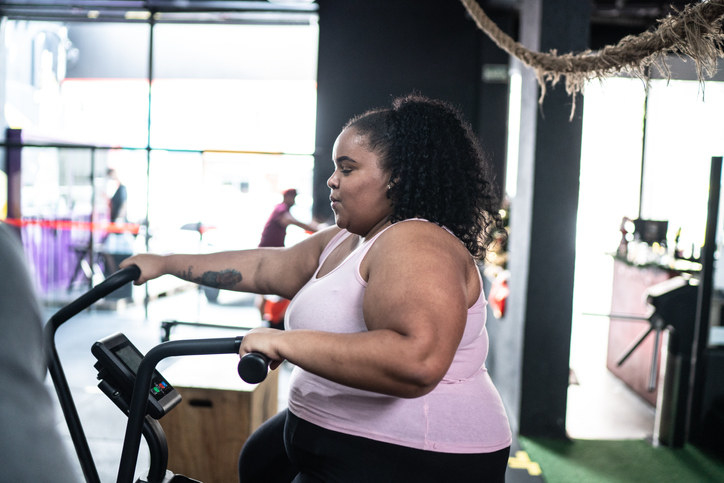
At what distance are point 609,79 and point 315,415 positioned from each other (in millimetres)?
1375

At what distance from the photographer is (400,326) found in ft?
3.05

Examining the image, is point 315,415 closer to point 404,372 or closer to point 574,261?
point 404,372

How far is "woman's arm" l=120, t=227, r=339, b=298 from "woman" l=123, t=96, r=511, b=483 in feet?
0.79

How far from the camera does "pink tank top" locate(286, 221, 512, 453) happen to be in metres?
1.09

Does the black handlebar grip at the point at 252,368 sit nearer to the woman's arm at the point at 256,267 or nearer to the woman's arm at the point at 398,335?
the woman's arm at the point at 398,335

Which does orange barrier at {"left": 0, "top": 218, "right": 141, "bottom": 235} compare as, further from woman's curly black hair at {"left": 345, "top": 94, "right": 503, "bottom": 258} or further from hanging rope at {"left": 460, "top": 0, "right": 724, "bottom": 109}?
woman's curly black hair at {"left": 345, "top": 94, "right": 503, "bottom": 258}

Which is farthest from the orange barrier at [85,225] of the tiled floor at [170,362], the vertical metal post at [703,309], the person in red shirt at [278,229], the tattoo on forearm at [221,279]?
the vertical metal post at [703,309]

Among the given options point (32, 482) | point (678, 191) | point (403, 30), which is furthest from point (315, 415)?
point (403, 30)

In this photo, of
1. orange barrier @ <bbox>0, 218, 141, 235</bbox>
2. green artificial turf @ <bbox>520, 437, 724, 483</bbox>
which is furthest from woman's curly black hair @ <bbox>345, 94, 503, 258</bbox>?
orange barrier @ <bbox>0, 218, 141, 235</bbox>

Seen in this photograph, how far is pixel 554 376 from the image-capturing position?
3221 millimetres

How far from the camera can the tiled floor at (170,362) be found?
328cm

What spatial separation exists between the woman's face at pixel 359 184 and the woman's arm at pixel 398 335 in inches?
7.5

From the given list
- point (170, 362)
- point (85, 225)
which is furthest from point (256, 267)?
point (85, 225)

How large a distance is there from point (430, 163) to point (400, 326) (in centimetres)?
38
